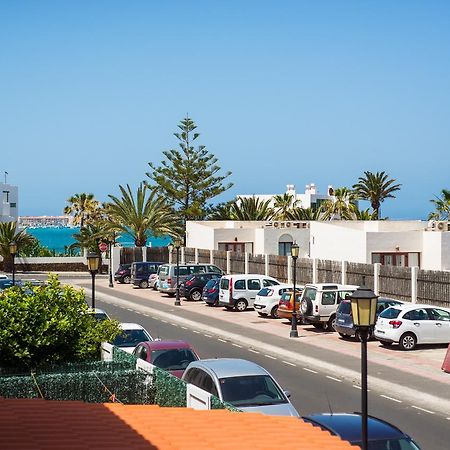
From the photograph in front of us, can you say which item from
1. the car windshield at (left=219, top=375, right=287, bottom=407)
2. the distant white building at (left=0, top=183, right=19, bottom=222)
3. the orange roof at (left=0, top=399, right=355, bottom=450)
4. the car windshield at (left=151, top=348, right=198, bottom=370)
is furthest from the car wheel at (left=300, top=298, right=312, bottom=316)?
the distant white building at (left=0, top=183, right=19, bottom=222)

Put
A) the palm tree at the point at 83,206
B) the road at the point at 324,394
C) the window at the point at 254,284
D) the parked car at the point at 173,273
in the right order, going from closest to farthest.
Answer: the road at the point at 324,394 → the window at the point at 254,284 → the parked car at the point at 173,273 → the palm tree at the point at 83,206

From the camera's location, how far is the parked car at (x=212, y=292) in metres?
44.6

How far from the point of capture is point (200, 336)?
33594 millimetres

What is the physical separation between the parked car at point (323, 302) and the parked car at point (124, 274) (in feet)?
97.7

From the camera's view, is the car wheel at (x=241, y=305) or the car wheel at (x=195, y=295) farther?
the car wheel at (x=195, y=295)

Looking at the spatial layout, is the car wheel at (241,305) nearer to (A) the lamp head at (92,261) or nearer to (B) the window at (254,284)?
(B) the window at (254,284)

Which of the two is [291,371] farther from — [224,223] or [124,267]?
[224,223]

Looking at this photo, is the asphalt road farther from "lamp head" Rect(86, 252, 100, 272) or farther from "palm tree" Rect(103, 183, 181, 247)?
"palm tree" Rect(103, 183, 181, 247)

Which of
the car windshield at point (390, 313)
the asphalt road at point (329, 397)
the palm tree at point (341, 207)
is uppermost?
the palm tree at point (341, 207)

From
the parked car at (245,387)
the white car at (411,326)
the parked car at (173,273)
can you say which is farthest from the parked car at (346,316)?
the parked car at (173,273)

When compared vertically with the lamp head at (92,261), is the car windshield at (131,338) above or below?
below

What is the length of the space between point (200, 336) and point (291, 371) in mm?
8602

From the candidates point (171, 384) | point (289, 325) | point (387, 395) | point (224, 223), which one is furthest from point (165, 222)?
point (171, 384)

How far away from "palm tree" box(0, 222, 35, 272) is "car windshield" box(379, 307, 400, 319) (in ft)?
144
